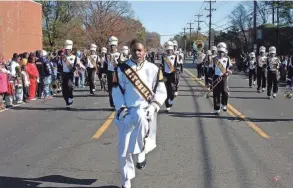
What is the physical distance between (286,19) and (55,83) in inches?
1861

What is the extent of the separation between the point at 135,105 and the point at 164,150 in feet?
8.21

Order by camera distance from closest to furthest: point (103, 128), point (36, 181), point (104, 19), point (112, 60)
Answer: point (36, 181) → point (103, 128) → point (112, 60) → point (104, 19)

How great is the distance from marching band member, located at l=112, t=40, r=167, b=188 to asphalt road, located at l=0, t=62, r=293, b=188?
2.02 ft

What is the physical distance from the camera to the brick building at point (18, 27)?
104 feet

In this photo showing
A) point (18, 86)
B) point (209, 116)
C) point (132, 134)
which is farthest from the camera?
point (18, 86)

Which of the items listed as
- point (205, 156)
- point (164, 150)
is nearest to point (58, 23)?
point (164, 150)

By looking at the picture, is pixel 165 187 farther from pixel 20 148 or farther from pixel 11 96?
pixel 11 96

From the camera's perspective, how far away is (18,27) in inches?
1346

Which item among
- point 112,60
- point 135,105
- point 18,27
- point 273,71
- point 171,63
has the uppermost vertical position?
point 18,27

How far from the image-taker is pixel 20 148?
7895 mm

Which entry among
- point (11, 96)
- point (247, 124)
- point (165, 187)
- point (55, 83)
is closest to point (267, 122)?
point (247, 124)

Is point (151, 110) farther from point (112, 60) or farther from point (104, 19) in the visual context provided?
point (104, 19)

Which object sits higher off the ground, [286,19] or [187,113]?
[286,19]

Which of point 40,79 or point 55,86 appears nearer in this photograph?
point 40,79
